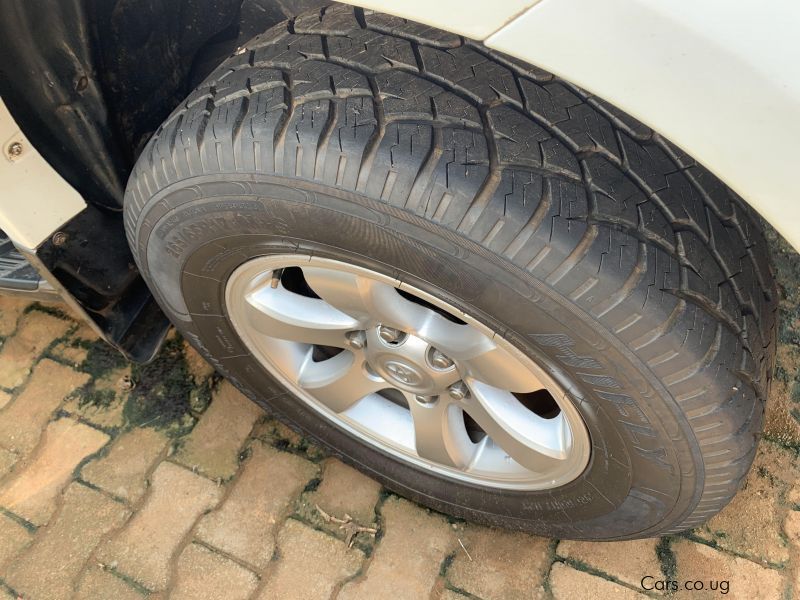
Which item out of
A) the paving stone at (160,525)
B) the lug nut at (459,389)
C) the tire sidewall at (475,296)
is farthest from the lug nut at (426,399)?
the paving stone at (160,525)

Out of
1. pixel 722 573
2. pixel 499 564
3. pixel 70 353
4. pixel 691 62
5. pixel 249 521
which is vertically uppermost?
pixel 691 62

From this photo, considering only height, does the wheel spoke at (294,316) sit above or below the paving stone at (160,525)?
above

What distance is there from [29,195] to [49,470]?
978mm

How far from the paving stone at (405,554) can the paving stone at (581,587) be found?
306 millimetres

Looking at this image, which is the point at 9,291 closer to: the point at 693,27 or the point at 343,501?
the point at 343,501

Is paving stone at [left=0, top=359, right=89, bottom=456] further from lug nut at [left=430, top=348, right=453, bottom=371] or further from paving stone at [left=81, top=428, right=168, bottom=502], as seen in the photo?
lug nut at [left=430, top=348, right=453, bottom=371]

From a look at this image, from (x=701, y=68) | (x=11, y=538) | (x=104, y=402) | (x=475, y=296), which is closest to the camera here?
(x=701, y=68)

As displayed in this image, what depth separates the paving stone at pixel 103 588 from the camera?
1970 millimetres

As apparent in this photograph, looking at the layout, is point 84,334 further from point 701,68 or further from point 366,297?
point 701,68

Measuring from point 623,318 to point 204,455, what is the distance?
1.51m

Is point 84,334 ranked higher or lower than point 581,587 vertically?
lower

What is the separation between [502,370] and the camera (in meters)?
1.47

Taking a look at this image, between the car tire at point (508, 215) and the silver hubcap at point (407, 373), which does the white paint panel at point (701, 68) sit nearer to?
the car tire at point (508, 215)

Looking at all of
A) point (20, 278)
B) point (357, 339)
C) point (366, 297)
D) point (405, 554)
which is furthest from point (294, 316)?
point (20, 278)
